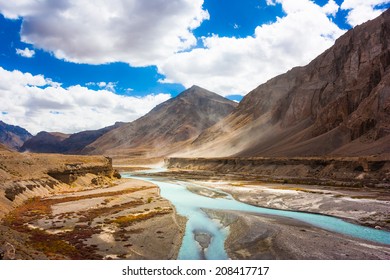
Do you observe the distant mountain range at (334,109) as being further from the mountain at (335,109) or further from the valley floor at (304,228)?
the valley floor at (304,228)

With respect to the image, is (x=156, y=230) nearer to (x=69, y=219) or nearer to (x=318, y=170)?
(x=69, y=219)

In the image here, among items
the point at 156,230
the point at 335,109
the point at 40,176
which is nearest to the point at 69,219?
the point at 156,230

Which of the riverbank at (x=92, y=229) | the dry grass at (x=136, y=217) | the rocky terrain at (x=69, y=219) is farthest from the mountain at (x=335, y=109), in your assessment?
the rocky terrain at (x=69, y=219)

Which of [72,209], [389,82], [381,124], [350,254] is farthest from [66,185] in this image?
[389,82]

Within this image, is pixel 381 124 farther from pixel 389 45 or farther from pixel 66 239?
pixel 66 239

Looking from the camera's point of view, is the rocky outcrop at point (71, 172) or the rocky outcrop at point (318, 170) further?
the rocky outcrop at point (318, 170)

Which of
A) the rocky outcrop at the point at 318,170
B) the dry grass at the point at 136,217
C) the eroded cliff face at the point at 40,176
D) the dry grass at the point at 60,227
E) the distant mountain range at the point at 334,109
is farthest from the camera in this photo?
the distant mountain range at the point at 334,109

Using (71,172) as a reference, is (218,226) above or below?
below
